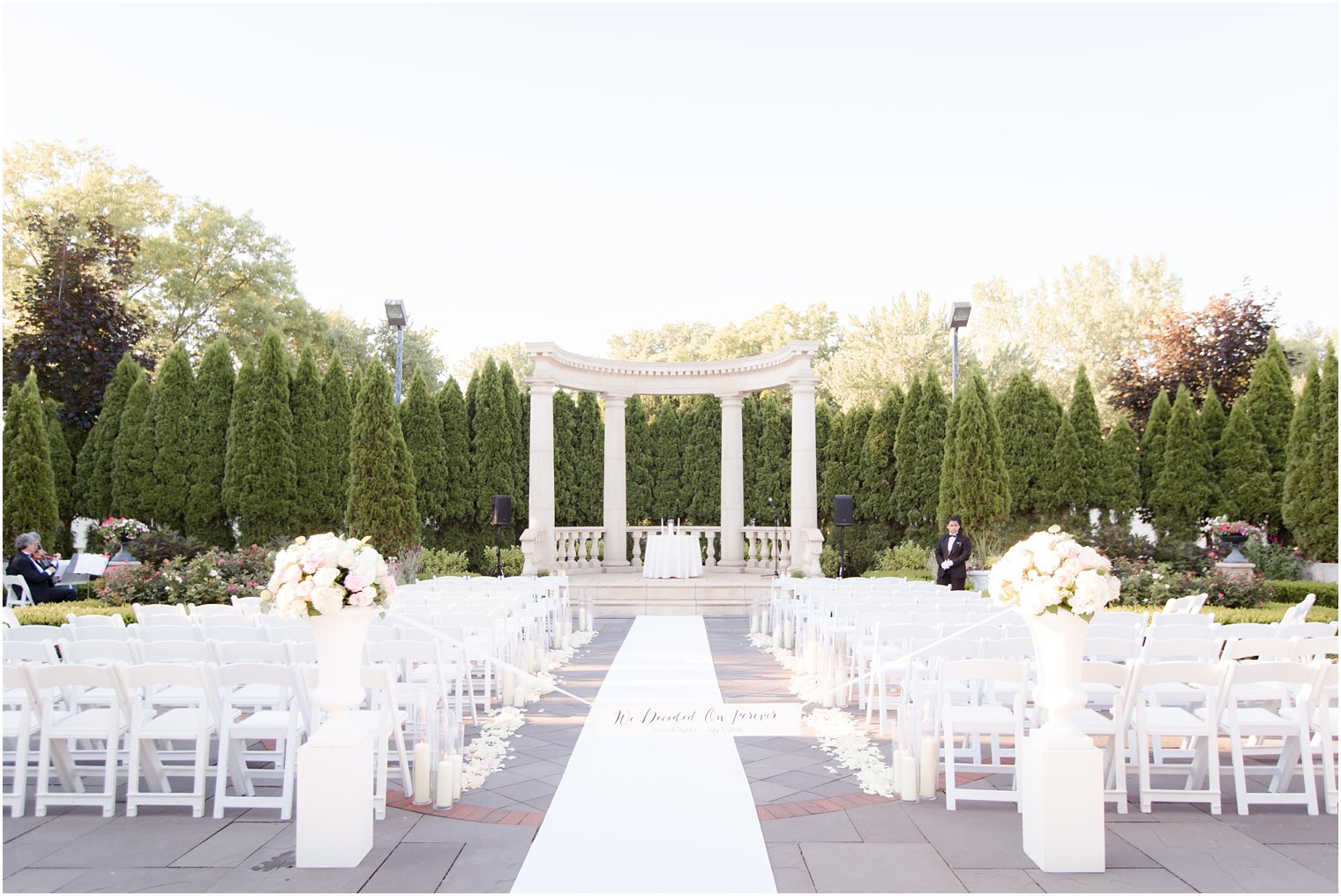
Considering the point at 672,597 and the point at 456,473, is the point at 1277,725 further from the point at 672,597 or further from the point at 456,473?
the point at 456,473

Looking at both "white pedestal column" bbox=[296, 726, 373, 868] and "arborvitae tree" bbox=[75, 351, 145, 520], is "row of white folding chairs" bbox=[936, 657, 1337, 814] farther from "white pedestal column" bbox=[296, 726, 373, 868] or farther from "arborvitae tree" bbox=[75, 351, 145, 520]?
"arborvitae tree" bbox=[75, 351, 145, 520]

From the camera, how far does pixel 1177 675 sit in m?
4.98

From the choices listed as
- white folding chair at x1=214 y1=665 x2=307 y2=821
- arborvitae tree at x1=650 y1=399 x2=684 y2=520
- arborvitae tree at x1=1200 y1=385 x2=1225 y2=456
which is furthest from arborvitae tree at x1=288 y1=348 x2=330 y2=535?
arborvitae tree at x1=1200 y1=385 x2=1225 y2=456

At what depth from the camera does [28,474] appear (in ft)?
56.4

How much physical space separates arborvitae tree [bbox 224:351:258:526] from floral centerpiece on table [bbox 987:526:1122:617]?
16.6 m

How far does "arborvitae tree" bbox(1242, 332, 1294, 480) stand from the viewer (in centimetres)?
1767

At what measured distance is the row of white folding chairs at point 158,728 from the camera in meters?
4.84

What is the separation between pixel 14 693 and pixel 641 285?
4297 cm

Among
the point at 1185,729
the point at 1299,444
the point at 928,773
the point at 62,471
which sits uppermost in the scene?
the point at 1299,444

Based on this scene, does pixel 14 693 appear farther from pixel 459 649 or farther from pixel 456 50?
pixel 456 50

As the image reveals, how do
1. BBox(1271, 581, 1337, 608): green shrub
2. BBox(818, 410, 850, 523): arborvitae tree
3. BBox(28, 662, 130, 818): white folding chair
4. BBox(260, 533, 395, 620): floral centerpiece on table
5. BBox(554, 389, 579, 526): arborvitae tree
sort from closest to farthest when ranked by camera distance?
BBox(260, 533, 395, 620): floral centerpiece on table, BBox(28, 662, 130, 818): white folding chair, BBox(1271, 581, 1337, 608): green shrub, BBox(818, 410, 850, 523): arborvitae tree, BBox(554, 389, 579, 526): arborvitae tree

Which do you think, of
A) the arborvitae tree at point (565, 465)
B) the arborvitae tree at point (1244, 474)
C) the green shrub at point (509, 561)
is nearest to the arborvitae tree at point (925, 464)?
the arborvitae tree at point (1244, 474)

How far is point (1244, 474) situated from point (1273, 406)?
146 centimetres

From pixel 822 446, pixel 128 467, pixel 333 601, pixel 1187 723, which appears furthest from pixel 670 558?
pixel 333 601
